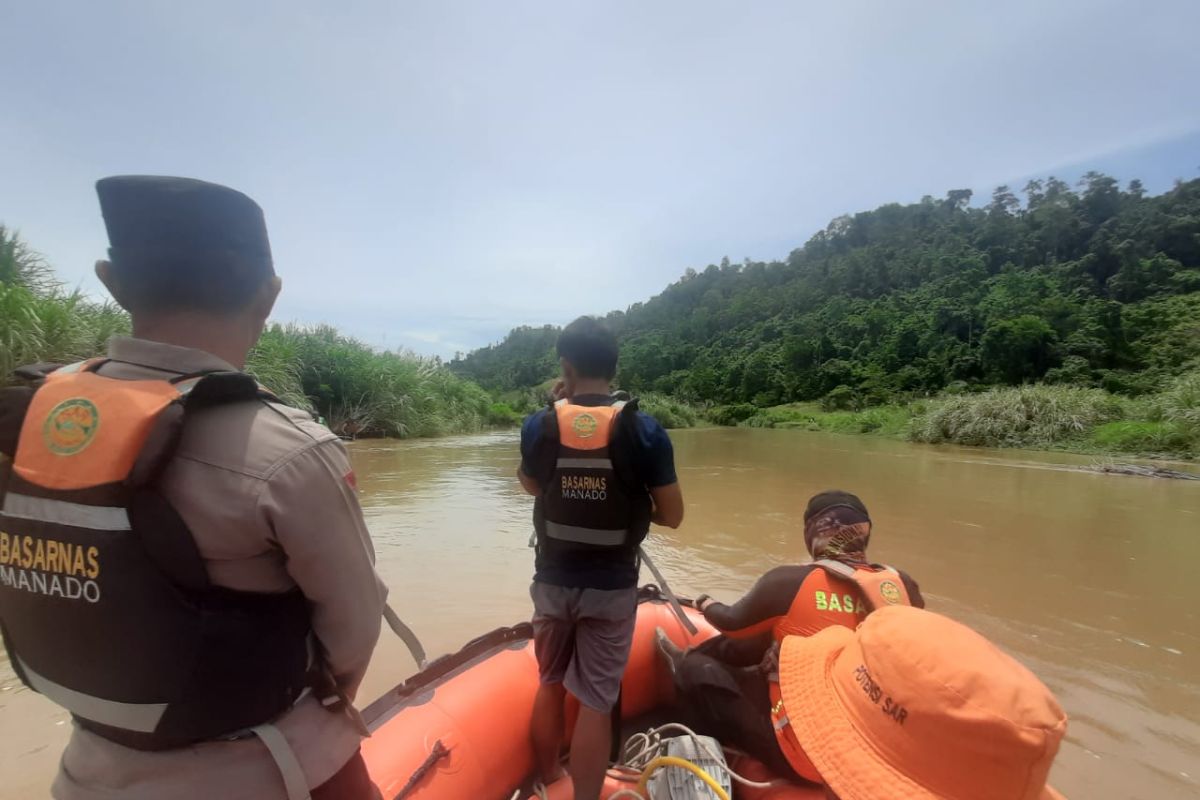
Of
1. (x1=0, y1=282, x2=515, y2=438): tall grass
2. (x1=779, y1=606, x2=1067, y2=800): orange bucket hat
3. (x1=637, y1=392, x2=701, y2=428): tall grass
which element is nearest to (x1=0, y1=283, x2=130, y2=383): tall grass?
(x1=0, y1=282, x2=515, y2=438): tall grass

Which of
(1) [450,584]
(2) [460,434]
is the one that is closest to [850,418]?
(2) [460,434]

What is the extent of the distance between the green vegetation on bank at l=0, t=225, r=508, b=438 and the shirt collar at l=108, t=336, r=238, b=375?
18.6ft

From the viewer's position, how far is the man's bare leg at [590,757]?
172 centimetres

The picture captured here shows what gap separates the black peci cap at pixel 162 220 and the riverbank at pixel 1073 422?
18.1m

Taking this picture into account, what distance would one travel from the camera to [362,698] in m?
2.93

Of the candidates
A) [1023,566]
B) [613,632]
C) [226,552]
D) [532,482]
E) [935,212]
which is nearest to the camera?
[226,552]

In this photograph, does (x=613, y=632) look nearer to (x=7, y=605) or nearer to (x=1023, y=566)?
(x=7, y=605)

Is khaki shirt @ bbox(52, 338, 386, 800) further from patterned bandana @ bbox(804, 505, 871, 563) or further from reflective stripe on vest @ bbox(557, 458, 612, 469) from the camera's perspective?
patterned bandana @ bbox(804, 505, 871, 563)

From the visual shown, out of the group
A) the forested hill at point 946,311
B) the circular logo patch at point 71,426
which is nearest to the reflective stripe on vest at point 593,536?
the circular logo patch at point 71,426

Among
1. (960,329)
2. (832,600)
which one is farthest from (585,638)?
(960,329)

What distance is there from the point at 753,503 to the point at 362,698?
6078mm

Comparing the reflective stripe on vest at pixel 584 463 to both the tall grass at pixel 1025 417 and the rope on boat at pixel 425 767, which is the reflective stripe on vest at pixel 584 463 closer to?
the rope on boat at pixel 425 767

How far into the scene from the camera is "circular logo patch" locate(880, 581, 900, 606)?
167cm

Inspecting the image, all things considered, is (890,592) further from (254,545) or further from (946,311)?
(946,311)
